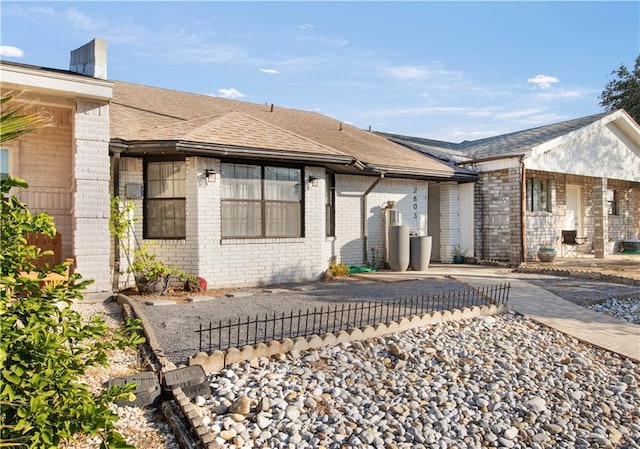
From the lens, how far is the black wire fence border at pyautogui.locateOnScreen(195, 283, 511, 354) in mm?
5195

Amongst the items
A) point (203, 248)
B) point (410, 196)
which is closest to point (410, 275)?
point (410, 196)

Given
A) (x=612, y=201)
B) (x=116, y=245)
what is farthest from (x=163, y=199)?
(x=612, y=201)

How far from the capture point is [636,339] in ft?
20.7

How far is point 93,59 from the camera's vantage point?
7352 millimetres

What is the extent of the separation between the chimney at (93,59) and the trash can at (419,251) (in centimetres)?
840

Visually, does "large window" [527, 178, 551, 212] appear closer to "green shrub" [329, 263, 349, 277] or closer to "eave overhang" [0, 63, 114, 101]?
"green shrub" [329, 263, 349, 277]

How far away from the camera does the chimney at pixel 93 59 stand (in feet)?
24.2

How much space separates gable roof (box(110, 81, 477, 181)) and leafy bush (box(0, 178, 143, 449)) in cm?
605

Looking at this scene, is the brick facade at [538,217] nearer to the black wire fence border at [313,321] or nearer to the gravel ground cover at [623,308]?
the gravel ground cover at [623,308]

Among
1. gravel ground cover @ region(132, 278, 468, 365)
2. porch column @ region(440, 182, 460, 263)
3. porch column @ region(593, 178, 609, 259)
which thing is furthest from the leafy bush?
porch column @ region(593, 178, 609, 259)

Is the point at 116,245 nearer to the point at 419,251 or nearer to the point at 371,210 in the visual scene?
the point at 371,210

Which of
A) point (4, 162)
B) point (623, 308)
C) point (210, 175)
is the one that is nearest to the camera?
point (623, 308)

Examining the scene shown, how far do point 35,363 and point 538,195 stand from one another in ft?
54.1

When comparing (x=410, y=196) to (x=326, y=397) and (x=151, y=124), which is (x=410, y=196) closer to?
(x=151, y=124)
